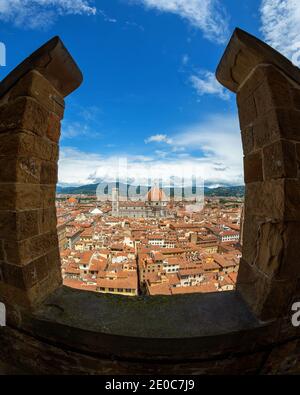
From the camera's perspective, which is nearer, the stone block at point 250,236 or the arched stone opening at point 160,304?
the arched stone opening at point 160,304

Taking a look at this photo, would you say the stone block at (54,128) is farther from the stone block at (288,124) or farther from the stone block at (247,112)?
the stone block at (288,124)

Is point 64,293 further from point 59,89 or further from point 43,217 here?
point 59,89

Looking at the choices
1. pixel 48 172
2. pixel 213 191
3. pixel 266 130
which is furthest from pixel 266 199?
pixel 213 191

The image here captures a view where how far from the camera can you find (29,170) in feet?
5.54

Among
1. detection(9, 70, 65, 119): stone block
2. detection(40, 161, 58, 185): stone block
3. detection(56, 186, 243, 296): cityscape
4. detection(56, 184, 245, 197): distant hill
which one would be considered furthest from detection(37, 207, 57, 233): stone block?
detection(56, 184, 245, 197): distant hill

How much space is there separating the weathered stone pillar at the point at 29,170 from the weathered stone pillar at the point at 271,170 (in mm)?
1456

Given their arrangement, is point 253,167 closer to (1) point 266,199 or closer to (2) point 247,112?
(1) point 266,199

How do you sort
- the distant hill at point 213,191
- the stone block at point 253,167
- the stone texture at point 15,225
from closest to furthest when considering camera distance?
1. the stone texture at point 15,225
2. the stone block at point 253,167
3. the distant hill at point 213,191

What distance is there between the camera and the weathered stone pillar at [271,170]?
150 centimetres

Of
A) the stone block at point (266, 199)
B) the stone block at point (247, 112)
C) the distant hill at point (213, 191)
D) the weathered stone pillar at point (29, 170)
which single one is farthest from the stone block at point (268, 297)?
the distant hill at point (213, 191)

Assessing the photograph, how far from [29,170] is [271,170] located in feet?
5.81

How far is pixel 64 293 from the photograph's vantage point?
200 centimetres

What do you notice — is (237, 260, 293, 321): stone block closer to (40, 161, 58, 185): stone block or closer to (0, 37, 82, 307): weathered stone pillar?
(0, 37, 82, 307): weathered stone pillar

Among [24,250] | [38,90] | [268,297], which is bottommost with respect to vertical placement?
[268,297]
